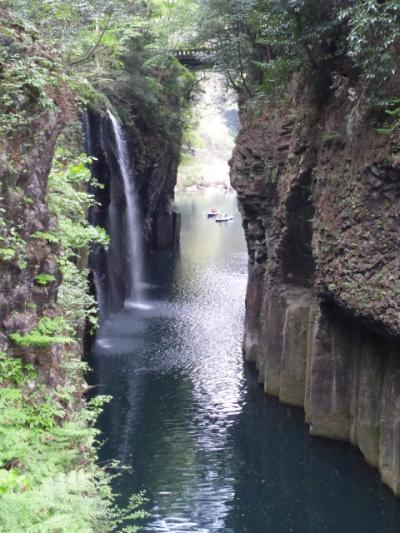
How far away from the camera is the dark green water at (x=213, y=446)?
12891mm

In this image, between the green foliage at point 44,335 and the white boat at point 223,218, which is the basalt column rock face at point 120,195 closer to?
the green foliage at point 44,335

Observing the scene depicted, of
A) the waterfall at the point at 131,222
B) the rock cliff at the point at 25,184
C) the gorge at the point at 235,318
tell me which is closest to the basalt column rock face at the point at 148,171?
the gorge at the point at 235,318

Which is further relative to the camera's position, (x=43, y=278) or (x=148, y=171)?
(x=148, y=171)

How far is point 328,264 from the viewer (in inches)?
601

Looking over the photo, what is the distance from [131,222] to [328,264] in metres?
21.3

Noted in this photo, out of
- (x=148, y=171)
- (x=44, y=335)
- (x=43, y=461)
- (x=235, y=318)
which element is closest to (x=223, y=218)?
(x=148, y=171)

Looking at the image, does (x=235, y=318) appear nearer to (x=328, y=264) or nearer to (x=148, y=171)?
(x=328, y=264)

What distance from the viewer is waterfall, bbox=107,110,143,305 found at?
103 feet

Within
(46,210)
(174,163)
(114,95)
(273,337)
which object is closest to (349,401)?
(273,337)

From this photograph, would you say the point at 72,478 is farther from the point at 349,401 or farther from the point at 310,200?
the point at 310,200

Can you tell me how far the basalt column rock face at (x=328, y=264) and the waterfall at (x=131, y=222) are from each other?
1098 cm

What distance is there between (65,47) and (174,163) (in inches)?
1113

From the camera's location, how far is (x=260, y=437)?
1659 cm

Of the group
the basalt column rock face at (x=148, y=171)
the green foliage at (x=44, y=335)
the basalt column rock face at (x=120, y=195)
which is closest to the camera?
the green foliage at (x=44, y=335)
